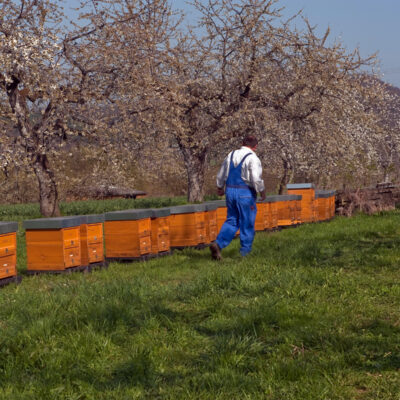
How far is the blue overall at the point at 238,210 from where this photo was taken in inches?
411

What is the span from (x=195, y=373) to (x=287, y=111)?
20.3 meters

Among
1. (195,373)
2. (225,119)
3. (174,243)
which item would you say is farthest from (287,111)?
(195,373)

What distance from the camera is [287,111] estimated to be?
2397 cm

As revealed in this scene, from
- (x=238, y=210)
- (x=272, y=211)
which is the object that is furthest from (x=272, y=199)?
(x=238, y=210)

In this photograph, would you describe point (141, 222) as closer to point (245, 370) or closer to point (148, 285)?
point (148, 285)

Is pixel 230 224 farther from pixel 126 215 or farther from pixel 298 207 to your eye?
pixel 298 207

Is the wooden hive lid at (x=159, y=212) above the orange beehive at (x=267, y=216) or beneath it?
above

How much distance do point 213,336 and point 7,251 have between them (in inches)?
171

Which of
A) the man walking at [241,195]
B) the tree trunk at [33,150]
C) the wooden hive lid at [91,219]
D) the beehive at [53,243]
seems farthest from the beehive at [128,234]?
the tree trunk at [33,150]

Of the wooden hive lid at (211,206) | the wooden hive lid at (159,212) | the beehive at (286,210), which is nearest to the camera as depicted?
the wooden hive lid at (159,212)

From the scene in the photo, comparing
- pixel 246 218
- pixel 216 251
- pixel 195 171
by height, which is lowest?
pixel 216 251

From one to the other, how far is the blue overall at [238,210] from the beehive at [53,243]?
2.49m

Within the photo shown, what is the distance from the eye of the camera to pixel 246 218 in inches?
412

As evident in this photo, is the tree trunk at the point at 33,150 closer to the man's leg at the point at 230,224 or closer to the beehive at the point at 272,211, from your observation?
the beehive at the point at 272,211
